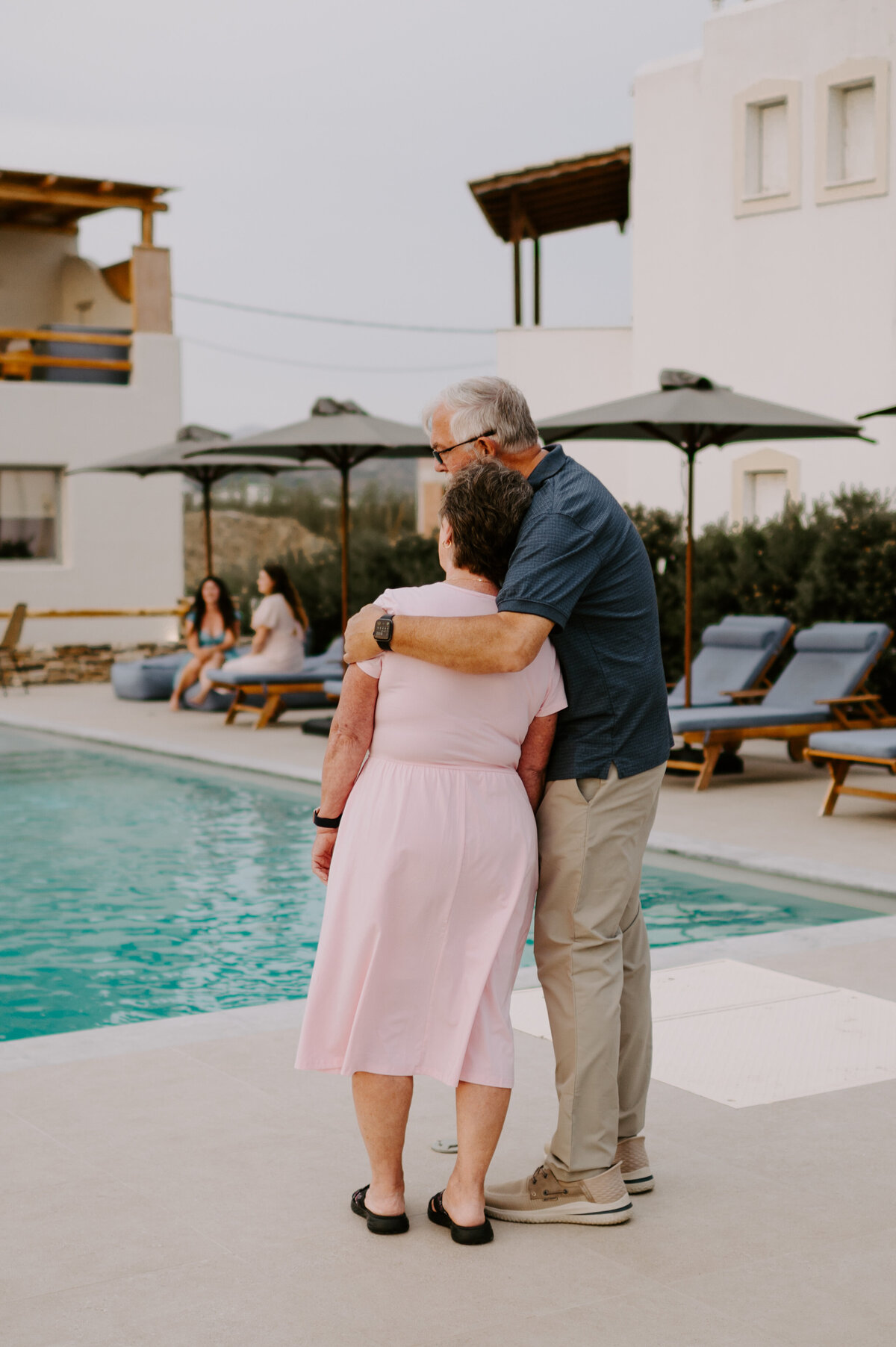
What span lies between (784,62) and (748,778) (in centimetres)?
1104

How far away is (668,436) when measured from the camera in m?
11.5

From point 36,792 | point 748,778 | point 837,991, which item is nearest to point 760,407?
point 748,778

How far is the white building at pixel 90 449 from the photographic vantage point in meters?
20.6

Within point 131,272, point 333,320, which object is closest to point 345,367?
point 333,320

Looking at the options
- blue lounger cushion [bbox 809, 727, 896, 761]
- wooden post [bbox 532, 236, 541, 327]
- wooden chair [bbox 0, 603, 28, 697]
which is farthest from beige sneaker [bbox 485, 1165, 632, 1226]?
wooden post [bbox 532, 236, 541, 327]

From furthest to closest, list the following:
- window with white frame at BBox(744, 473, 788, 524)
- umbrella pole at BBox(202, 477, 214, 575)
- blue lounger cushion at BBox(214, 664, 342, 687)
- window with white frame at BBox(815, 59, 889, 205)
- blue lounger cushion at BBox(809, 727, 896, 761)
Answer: window with white frame at BBox(744, 473, 788, 524)
window with white frame at BBox(815, 59, 889, 205)
umbrella pole at BBox(202, 477, 214, 575)
blue lounger cushion at BBox(214, 664, 342, 687)
blue lounger cushion at BBox(809, 727, 896, 761)

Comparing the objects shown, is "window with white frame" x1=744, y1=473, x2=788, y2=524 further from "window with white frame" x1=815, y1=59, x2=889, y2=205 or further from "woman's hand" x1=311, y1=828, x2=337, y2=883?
"woman's hand" x1=311, y1=828, x2=337, y2=883

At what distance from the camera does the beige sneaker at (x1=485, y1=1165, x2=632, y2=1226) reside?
3404 mm

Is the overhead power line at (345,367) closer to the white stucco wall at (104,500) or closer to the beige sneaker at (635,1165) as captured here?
the white stucco wall at (104,500)

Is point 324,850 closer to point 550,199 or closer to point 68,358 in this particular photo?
point 68,358

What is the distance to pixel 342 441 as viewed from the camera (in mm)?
13062

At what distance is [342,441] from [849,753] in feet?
18.9

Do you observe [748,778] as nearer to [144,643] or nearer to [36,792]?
[36,792]

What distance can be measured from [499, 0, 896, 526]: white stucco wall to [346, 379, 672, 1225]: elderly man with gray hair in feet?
48.7
